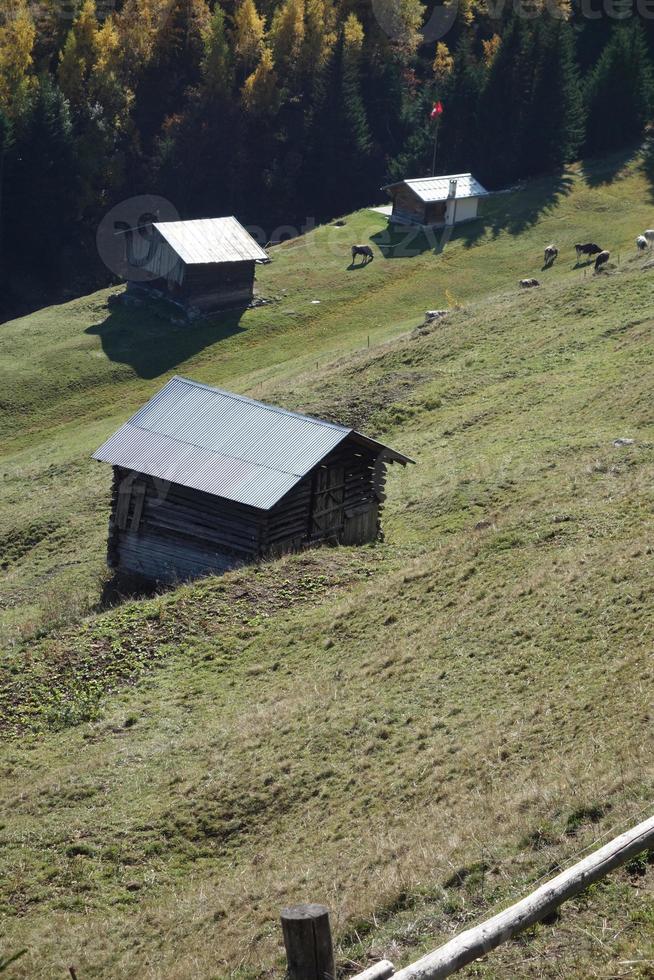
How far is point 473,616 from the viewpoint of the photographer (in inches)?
896

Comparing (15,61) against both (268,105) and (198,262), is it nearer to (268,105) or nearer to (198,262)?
(268,105)

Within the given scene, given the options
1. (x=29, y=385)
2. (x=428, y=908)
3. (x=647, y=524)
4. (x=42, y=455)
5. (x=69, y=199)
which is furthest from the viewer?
(x=69, y=199)

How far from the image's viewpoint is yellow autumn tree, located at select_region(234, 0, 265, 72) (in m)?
96.4

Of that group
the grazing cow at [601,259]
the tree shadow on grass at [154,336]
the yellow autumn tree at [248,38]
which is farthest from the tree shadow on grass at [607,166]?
the yellow autumn tree at [248,38]

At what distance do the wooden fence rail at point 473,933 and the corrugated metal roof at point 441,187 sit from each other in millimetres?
66794

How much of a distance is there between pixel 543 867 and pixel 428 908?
1399 millimetres

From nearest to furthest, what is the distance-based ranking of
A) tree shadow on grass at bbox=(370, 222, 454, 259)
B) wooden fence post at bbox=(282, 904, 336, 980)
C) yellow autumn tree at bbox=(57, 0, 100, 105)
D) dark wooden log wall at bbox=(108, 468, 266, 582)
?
wooden fence post at bbox=(282, 904, 336, 980)
dark wooden log wall at bbox=(108, 468, 266, 582)
tree shadow on grass at bbox=(370, 222, 454, 259)
yellow autumn tree at bbox=(57, 0, 100, 105)

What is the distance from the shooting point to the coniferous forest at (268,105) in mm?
82438

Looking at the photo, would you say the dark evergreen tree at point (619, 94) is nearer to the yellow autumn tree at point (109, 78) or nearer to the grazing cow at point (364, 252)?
the grazing cow at point (364, 252)

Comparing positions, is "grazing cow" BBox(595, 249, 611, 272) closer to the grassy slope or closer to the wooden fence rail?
the grassy slope

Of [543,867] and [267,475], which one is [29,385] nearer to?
[267,475]

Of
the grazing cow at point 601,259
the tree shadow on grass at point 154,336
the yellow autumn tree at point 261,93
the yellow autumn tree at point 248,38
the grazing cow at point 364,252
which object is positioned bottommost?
the tree shadow on grass at point 154,336

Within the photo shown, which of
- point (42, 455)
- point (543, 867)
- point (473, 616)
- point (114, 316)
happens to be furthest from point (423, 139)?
point (543, 867)

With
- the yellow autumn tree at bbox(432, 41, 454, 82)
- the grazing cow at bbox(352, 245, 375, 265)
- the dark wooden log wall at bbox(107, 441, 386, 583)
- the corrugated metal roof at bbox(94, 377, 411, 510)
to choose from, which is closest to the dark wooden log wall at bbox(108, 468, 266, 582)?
the dark wooden log wall at bbox(107, 441, 386, 583)
